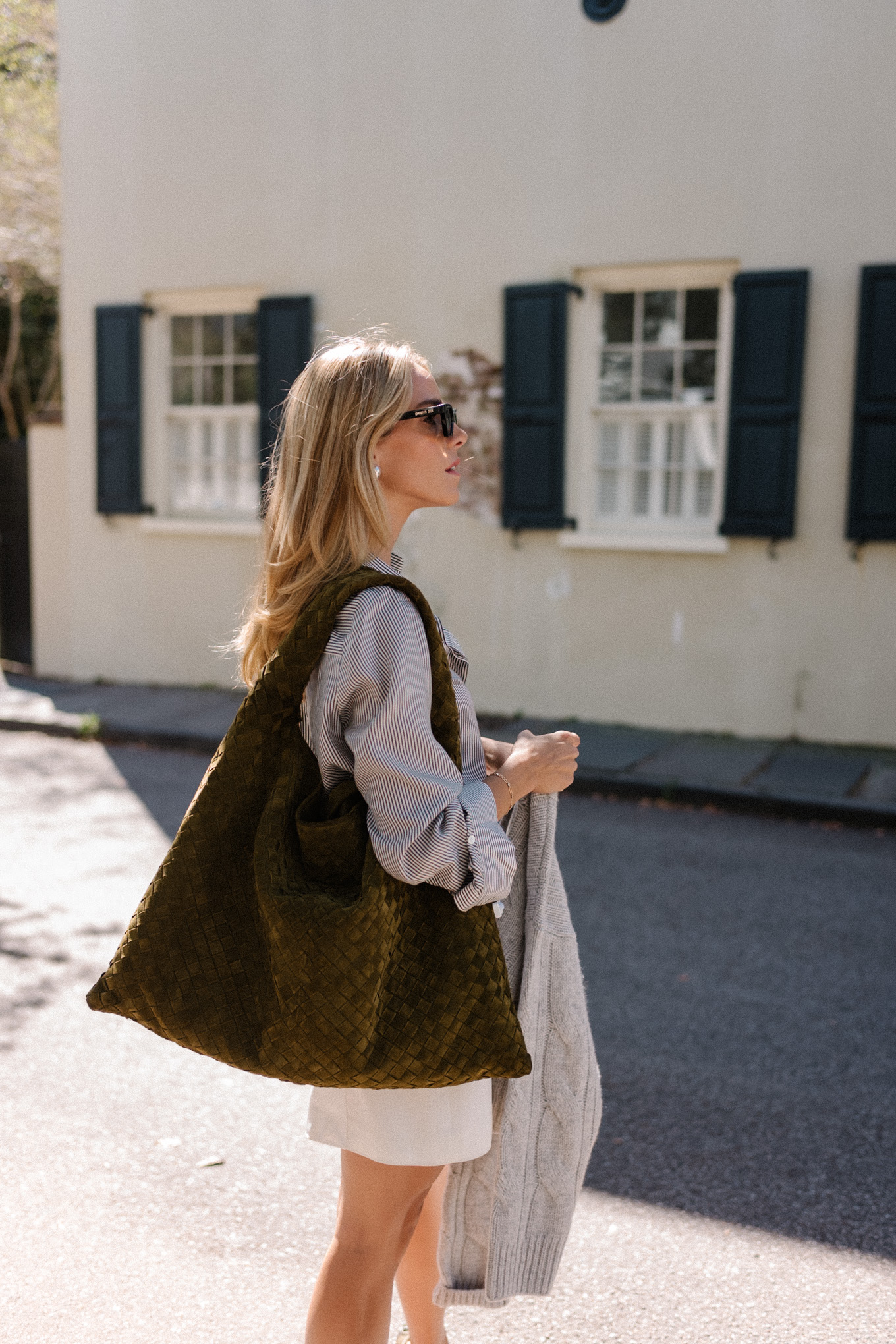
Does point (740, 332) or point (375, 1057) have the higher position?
point (740, 332)

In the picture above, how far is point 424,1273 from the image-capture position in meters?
2.15

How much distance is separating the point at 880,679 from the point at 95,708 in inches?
220

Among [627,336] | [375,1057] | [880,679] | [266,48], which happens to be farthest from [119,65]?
[375,1057]

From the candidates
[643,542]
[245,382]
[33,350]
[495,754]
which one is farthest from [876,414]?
[33,350]

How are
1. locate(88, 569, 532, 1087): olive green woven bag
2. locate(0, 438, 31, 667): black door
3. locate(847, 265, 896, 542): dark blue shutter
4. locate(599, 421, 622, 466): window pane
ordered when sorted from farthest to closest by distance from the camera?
locate(0, 438, 31, 667): black door, locate(599, 421, 622, 466): window pane, locate(847, 265, 896, 542): dark blue shutter, locate(88, 569, 532, 1087): olive green woven bag

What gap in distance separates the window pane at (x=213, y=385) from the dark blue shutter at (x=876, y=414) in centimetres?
510

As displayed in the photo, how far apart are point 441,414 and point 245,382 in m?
8.67

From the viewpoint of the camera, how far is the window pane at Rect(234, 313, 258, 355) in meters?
10.1

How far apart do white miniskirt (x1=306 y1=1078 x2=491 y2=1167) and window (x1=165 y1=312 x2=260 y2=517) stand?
8654mm

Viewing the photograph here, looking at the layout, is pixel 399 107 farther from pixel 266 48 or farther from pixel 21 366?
pixel 21 366

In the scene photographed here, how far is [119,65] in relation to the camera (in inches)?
392

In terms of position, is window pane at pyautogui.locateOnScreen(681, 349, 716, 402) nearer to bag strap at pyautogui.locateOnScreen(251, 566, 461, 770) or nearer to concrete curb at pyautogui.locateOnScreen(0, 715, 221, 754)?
concrete curb at pyautogui.locateOnScreen(0, 715, 221, 754)

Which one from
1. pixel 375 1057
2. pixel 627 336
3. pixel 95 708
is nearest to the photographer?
pixel 375 1057

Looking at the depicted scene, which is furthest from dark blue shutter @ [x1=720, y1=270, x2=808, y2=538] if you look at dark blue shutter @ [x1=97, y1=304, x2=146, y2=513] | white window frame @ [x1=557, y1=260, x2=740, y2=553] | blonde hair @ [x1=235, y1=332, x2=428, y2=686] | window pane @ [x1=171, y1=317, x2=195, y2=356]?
blonde hair @ [x1=235, y1=332, x2=428, y2=686]
